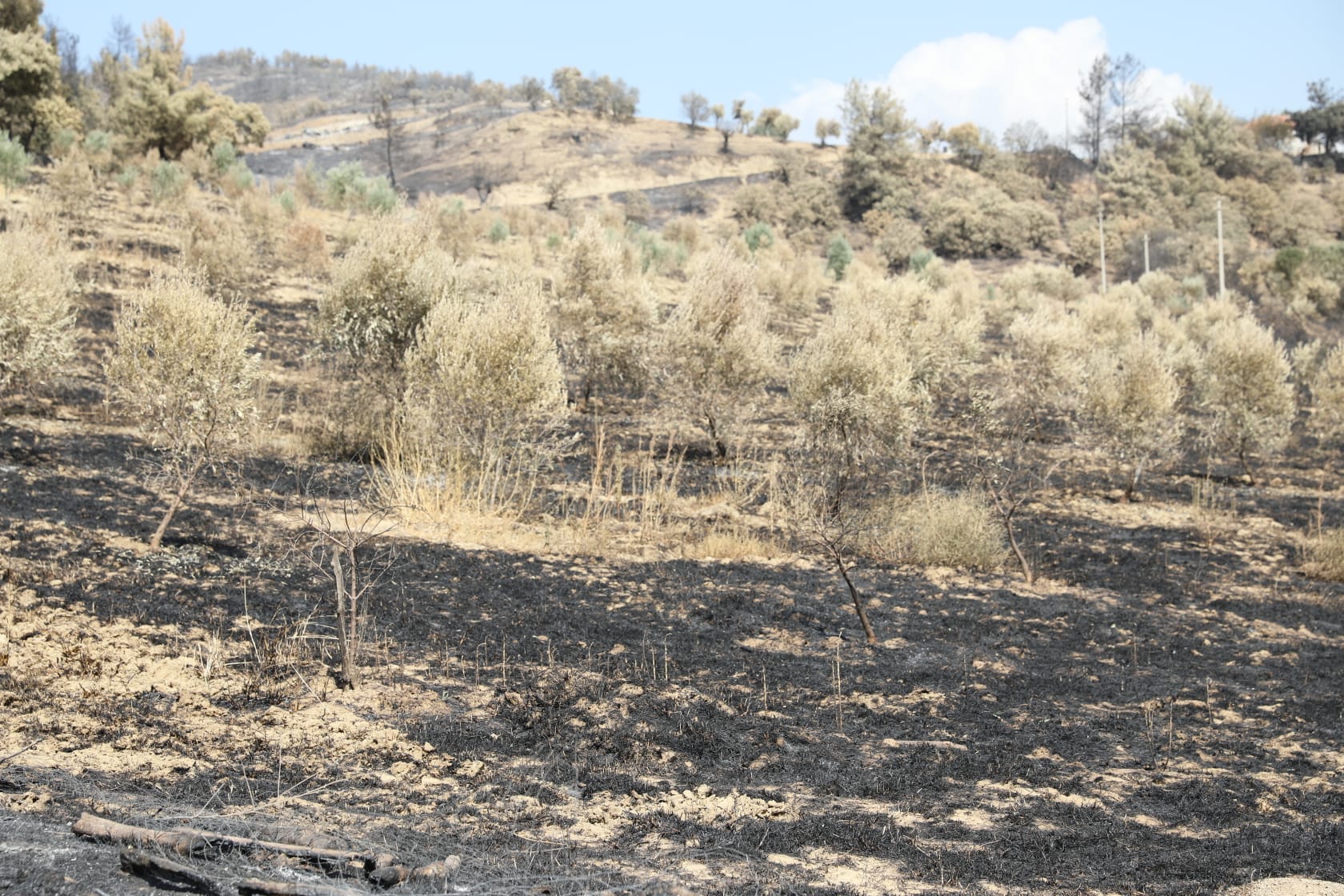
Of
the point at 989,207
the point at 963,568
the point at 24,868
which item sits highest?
the point at 989,207

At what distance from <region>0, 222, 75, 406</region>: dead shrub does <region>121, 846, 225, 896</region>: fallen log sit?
28.7ft

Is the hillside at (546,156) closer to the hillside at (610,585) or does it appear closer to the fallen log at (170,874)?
the hillside at (610,585)

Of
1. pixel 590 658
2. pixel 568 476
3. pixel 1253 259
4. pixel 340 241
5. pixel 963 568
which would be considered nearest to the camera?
pixel 590 658

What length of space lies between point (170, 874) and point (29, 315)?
9.04 meters

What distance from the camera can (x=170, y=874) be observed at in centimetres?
275

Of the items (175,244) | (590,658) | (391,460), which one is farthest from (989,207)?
(590,658)

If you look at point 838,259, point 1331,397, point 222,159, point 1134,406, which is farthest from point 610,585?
point 838,259

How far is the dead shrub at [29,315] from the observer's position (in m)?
9.82

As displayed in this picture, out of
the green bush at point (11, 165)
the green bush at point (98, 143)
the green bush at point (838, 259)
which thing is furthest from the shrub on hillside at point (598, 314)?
the green bush at point (838, 259)

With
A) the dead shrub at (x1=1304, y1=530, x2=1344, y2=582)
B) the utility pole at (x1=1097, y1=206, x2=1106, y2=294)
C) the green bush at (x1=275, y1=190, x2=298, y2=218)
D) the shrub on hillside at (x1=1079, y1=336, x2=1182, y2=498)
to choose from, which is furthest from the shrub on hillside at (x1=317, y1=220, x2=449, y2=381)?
the utility pole at (x1=1097, y1=206, x2=1106, y2=294)

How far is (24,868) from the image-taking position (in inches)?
109

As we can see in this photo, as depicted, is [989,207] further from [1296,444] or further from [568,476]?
[568,476]

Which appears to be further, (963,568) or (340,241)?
(340,241)

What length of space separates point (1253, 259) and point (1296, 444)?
24.3 m
